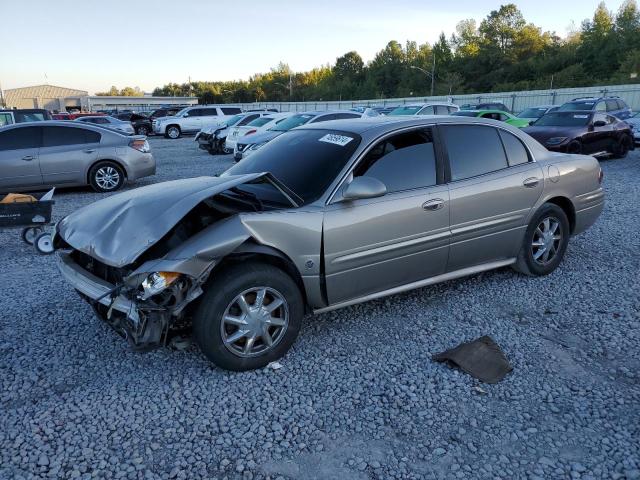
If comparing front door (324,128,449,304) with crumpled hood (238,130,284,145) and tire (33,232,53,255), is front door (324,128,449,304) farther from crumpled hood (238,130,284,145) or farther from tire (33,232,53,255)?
crumpled hood (238,130,284,145)

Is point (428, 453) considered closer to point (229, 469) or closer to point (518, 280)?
point (229, 469)

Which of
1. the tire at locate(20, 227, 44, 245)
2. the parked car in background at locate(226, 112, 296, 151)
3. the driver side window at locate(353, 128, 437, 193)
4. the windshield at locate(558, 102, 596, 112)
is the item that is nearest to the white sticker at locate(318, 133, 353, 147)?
the driver side window at locate(353, 128, 437, 193)

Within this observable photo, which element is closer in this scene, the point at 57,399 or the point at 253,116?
the point at 57,399

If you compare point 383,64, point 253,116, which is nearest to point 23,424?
point 253,116

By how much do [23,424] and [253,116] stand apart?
1816cm

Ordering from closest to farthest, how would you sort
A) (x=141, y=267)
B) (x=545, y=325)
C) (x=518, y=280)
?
(x=141, y=267) → (x=545, y=325) → (x=518, y=280)

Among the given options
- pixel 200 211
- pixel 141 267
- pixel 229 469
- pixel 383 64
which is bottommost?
pixel 229 469

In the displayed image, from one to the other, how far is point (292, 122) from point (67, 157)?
7.00 metres

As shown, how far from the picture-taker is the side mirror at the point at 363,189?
328cm

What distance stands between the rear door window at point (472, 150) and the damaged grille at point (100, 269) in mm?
2690

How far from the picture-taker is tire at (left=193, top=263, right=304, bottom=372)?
Result: 295 centimetres

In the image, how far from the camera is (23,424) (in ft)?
8.82

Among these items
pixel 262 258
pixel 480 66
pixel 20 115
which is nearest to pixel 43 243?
pixel 262 258

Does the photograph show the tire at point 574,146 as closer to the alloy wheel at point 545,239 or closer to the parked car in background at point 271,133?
the parked car in background at point 271,133
